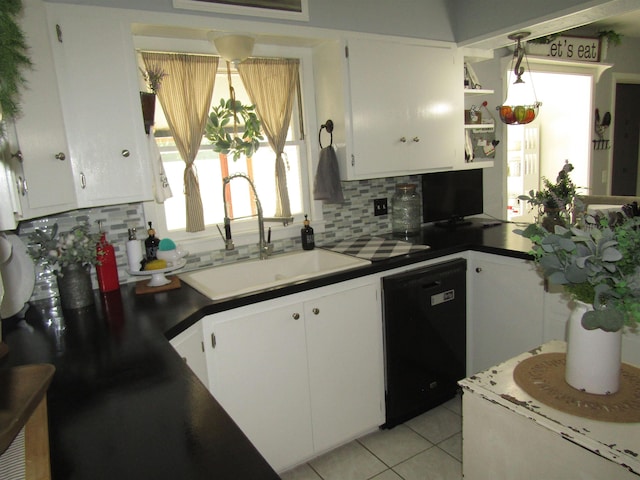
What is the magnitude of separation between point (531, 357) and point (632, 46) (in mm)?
4774

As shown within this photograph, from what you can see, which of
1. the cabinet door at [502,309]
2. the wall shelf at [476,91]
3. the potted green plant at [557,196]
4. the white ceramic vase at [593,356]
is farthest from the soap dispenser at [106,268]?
the wall shelf at [476,91]

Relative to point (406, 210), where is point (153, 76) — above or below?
above

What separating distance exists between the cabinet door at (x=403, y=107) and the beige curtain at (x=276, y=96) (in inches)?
14.7

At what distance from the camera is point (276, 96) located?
251cm

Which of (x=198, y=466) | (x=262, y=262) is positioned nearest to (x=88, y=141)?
(x=262, y=262)

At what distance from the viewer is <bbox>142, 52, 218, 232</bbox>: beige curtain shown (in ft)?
7.22

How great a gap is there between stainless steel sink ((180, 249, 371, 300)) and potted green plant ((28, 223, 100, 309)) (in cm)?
44

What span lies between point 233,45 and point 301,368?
5.07ft

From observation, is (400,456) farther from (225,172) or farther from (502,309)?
(225,172)

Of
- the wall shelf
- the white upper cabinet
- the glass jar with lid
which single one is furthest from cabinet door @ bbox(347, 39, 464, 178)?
the glass jar with lid

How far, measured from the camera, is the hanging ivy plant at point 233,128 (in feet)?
7.78

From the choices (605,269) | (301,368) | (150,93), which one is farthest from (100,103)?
(605,269)

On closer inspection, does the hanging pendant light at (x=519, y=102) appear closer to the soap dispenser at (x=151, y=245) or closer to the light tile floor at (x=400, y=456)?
the light tile floor at (x=400, y=456)

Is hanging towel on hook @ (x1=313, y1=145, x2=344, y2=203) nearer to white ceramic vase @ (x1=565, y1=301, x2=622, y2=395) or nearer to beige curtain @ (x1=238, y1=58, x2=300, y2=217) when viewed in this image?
beige curtain @ (x1=238, y1=58, x2=300, y2=217)
